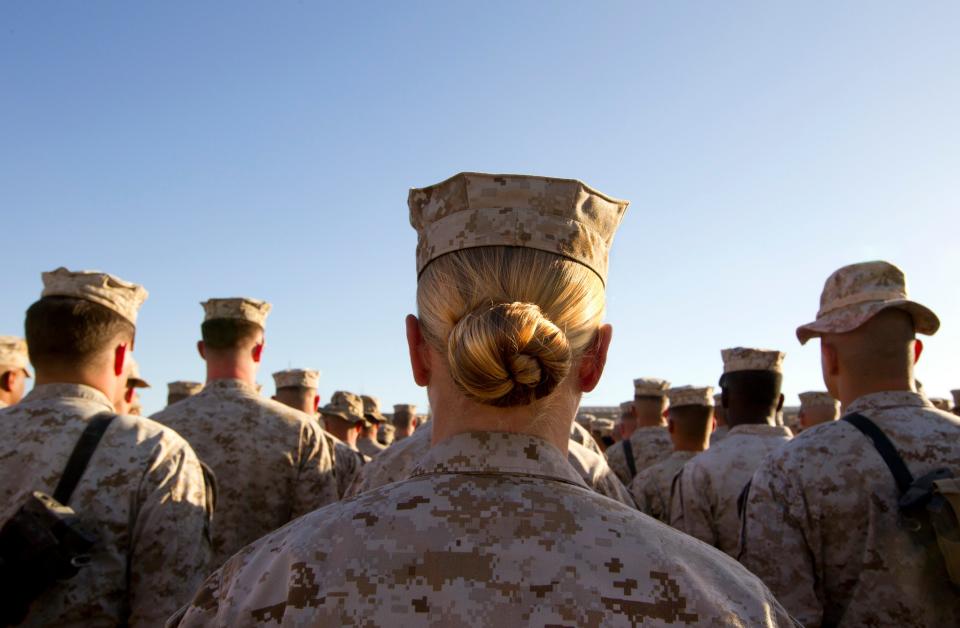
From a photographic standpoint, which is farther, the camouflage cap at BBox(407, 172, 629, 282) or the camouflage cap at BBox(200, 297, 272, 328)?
the camouflage cap at BBox(200, 297, 272, 328)

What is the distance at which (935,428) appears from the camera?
3295 mm

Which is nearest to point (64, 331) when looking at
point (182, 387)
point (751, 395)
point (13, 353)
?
point (13, 353)

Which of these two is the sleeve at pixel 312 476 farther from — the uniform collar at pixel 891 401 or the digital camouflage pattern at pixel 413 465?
the uniform collar at pixel 891 401

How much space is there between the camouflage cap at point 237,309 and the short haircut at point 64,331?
190 cm

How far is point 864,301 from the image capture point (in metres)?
3.70

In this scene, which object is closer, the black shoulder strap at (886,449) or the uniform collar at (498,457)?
the uniform collar at (498,457)

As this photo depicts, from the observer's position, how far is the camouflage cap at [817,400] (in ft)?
34.4

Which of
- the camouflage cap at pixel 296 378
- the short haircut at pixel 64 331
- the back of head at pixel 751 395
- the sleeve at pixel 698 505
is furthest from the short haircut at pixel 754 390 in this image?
the camouflage cap at pixel 296 378

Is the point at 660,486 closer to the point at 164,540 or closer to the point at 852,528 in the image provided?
the point at 852,528

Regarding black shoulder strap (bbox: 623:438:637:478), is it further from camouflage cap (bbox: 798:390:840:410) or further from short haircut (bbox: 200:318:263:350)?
short haircut (bbox: 200:318:263:350)

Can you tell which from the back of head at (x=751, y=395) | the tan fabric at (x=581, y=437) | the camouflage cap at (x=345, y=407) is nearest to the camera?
the tan fabric at (x=581, y=437)

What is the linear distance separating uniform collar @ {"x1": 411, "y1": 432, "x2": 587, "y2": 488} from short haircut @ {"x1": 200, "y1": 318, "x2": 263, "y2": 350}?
420cm

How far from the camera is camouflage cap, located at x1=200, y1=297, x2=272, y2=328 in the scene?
559 centimetres

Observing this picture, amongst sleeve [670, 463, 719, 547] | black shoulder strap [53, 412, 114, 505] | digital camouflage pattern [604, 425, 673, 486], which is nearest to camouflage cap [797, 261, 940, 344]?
sleeve [670, 463, 719, 547]
